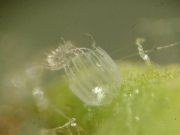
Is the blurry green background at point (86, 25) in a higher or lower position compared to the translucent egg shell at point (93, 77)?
higher

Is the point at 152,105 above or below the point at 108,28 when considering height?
below

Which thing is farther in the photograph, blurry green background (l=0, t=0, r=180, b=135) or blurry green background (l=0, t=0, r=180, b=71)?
blurry green background (l=0, t=0, r=180, b=71)

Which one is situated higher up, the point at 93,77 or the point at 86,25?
the point at 86,25

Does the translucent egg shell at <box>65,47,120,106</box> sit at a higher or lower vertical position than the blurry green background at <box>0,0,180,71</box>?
lower

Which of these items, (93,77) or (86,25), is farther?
(86,25)

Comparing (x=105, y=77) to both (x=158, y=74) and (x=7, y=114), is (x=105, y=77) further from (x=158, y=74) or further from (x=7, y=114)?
(x=7, y=114)

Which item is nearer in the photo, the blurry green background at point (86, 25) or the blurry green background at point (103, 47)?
the blurry green background at point (103, 47)

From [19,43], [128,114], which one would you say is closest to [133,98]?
[128,114]

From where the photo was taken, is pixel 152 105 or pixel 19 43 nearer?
pixel 152 105
